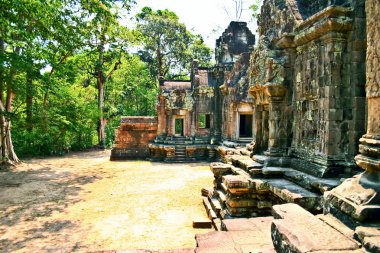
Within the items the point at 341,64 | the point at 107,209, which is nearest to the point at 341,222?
the point at 341,64

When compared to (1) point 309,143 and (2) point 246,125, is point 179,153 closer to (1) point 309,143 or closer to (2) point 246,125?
(2) point 246,125

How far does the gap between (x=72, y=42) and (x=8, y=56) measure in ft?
16.4

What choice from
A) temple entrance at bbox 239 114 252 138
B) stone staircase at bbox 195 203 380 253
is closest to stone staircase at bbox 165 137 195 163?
temple entrance at bbox 239 114 252 138

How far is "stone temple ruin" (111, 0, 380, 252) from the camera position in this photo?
109 inches

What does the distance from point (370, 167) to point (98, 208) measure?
22.8ft

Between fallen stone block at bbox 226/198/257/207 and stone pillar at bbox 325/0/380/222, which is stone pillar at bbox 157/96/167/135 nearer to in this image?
fallen stone block at bbox 226/198/257/207

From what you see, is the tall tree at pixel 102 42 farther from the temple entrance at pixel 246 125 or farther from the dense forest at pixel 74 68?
the temple entrance at pixel 246 125

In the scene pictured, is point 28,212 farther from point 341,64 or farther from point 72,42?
point 72,42

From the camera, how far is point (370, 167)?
282 centimetres

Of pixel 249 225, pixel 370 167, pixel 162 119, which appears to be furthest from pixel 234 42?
pixel 370 167

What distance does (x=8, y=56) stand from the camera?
1128 centimetres

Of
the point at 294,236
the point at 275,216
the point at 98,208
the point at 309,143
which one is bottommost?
the point at 98,208

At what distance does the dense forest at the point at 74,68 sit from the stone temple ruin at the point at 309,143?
784 centimetres

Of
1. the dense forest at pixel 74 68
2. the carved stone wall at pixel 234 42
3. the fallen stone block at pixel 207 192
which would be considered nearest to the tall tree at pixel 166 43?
the dense forest at pixel 74 68
